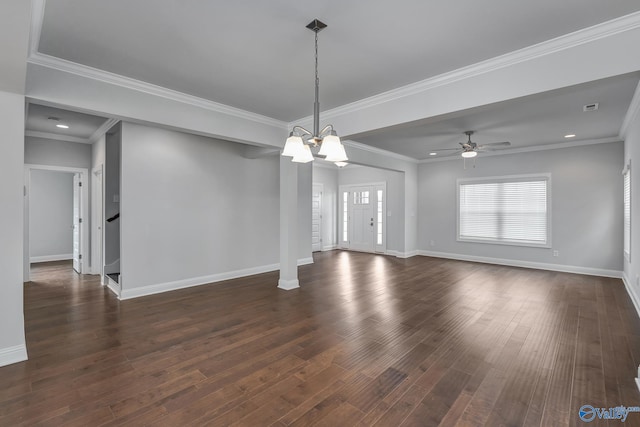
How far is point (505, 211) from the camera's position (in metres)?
7.25

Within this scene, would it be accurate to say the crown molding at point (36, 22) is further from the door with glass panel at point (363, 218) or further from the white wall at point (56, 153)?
the door with glass panel at point (363, 218)

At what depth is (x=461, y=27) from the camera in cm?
241

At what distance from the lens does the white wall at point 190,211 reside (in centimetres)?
454

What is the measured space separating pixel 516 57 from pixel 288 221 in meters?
3.63

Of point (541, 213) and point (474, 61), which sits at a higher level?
point (474, 61)

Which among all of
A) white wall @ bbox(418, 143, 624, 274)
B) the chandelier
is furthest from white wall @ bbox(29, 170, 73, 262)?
white wall @ bbox(418, 143, 624, 274)

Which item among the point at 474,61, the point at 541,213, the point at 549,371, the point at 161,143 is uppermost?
the point at 474,61

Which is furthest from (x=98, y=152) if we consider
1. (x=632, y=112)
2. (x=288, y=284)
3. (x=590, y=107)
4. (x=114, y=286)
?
(x=632, y=112)

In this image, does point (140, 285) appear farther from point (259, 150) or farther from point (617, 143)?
point (617, 143)

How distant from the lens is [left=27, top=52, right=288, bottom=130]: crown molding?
9.35 feet

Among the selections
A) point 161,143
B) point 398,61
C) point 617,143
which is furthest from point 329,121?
point 617,143

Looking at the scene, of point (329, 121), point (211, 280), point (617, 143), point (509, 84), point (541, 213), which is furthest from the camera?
point (541, 213)

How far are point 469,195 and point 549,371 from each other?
231 inches

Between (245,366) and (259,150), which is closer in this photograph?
(245,366)
